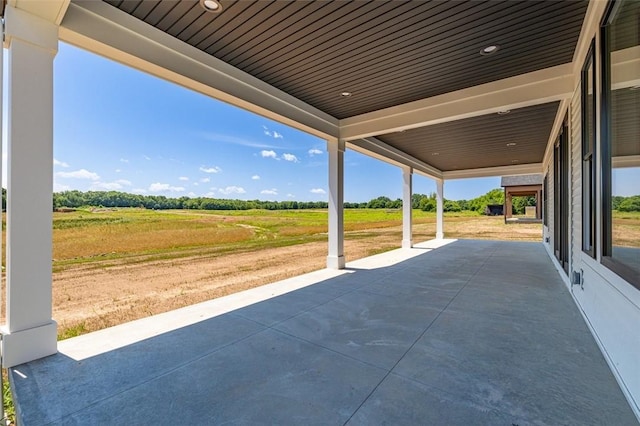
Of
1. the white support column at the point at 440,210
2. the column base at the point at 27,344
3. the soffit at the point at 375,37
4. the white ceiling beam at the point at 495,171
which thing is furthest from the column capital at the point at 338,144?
the white ceiling beam at the point at 495,171

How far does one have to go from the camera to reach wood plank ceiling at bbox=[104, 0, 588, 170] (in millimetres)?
2684

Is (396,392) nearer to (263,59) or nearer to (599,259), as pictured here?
(599,259)

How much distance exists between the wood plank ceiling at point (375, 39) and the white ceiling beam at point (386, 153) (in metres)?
1.99

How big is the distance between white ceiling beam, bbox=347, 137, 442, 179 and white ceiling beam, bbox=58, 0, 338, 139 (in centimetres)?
252

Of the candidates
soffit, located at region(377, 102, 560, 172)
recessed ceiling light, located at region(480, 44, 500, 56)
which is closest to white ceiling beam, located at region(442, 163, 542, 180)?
soffit, located at region(377, 102, 560, 172)

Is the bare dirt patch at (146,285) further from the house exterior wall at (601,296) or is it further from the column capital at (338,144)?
the house exterior wall at (601,296)

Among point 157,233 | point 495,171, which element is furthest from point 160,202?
point 495,171

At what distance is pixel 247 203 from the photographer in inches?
766

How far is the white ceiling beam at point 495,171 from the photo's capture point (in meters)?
10.9

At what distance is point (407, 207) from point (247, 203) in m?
12.5

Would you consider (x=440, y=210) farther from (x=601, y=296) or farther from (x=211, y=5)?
(x=211, y=5)

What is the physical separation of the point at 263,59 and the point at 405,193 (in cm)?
742

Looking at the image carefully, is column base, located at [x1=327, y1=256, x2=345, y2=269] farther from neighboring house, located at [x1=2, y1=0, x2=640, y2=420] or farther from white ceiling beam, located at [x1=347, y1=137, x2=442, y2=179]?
neighboring house, located at [x1=2, y1=0, x2=640, y2=420]

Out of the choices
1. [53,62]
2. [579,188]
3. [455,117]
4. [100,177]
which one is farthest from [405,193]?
[100,177]
